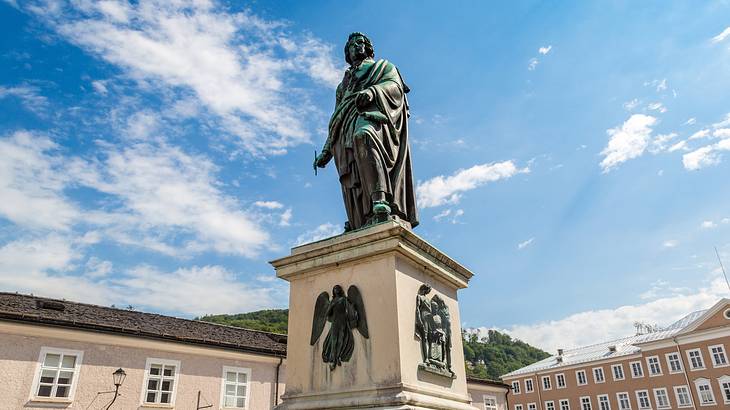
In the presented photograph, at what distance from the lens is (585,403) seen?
56438 millimetres

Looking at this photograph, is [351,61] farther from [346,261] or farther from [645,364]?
[645,364]

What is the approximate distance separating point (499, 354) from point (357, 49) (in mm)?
114180

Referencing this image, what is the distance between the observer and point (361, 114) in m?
5.04

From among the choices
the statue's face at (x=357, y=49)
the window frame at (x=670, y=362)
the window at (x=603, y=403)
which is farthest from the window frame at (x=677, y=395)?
the statue's face at (x=357, y=49)

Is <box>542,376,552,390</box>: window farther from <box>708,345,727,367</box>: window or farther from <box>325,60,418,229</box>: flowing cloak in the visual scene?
<box>325,60,418,229</box>: flowing cloak

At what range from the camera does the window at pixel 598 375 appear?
2199 inches

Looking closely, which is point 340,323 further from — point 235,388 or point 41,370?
point 235,388

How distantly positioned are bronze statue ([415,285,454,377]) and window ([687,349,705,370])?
55.8 m

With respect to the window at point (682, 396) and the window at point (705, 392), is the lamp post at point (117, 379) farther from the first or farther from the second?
the window at point (682, 396)

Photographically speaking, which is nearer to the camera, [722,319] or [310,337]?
[310,337]

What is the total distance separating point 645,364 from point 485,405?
90.5 ft

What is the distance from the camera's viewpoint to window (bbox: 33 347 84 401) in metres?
18.1

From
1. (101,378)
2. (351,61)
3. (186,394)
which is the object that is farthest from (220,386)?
(351,61)

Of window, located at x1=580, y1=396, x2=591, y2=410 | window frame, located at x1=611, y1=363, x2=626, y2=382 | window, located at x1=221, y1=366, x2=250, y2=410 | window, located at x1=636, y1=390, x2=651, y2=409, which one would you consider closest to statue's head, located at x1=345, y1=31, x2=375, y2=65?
window, located at x1=221, y1=366, x2=250, y2=410
